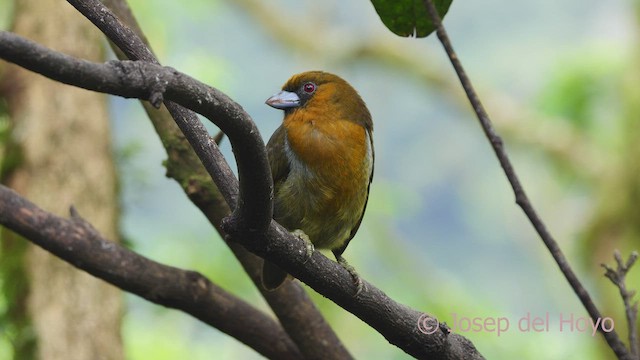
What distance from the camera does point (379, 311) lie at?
238 centimetres

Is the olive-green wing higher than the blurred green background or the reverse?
the reverse

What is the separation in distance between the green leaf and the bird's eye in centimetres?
72

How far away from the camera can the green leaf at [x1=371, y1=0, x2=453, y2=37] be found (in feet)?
8.13

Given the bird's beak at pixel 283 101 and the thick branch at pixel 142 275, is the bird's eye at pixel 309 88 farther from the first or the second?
the thick branch at pixel 142 275

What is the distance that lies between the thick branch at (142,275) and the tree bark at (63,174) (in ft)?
2.37

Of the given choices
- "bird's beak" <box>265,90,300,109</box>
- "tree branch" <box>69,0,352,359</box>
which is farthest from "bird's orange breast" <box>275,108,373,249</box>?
"tree branch" <box>69,0,352,359</box>

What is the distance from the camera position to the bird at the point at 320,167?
2.86 metres

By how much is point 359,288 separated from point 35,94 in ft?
7.91

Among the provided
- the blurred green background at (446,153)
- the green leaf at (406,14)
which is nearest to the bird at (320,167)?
the green leaf at (406,14)

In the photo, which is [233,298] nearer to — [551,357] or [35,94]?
[35,94]

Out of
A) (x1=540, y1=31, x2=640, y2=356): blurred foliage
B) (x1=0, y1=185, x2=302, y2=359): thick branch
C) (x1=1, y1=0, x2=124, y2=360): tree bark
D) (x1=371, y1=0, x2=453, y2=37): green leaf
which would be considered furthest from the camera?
(x1=540, y1=31, x2=640, y2=356): blurred foliage

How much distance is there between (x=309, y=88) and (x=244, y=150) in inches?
56.4

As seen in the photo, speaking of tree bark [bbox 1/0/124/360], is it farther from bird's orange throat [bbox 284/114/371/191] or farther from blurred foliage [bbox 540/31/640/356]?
blurred foliage [bbox 540/31/640/356]

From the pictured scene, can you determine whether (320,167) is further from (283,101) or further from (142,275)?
(142,275)
